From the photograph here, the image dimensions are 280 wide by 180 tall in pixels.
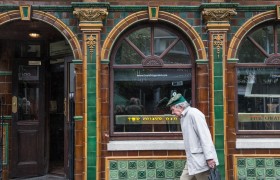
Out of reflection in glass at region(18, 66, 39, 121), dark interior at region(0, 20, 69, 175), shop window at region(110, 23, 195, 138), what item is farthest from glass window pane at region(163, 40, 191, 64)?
reflection in glass at region(18, 66, 39, 121)

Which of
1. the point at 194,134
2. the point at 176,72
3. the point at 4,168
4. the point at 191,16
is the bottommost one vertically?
the point at 4,168

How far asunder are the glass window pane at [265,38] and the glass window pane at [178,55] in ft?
4.25

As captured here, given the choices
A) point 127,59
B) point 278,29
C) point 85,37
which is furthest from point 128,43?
point 278,29

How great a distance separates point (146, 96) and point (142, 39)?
1052 mm

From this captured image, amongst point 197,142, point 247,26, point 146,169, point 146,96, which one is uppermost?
point 247,26

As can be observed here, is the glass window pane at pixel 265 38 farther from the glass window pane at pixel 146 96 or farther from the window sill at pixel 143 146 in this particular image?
the window sill at pixel 143 146

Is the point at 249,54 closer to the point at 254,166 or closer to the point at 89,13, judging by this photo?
the point at 254,166

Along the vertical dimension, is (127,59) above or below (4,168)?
above

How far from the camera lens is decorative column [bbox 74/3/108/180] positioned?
7156 mm

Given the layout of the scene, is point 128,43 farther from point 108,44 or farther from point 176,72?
point 176,72

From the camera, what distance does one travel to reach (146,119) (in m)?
7.58

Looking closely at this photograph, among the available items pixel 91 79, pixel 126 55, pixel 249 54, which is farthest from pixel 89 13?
pixel 249 54

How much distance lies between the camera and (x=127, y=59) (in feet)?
24.9

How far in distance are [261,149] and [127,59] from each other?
113 inches
